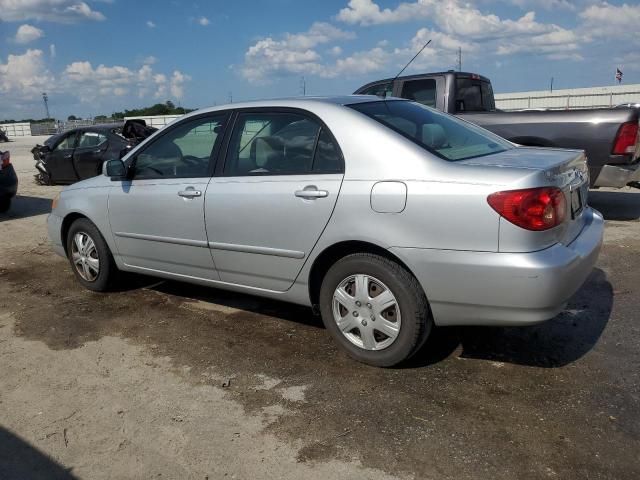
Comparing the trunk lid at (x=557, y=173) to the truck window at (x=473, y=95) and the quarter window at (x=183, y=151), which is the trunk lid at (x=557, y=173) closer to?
the quarter window at (x=183, y=151)

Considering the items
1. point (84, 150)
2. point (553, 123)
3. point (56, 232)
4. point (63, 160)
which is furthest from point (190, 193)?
point (63, 160)

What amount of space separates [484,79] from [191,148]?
599cm

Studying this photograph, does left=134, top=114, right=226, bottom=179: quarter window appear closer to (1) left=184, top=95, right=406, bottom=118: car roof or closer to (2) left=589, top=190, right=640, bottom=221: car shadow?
(1) left=184, top=95, right=406, bottom=118: car roof

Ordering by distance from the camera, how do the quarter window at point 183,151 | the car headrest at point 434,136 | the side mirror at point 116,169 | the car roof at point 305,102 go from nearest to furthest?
the car headrest at point 434,136 → the car roof at point 305,102 → the quarter window at point 183,151 → the side mirror at point 116,169

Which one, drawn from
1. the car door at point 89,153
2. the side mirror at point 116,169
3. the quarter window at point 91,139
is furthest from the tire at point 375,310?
the quarter window at point 91,139

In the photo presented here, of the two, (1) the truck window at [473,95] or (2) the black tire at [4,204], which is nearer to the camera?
(1) the truck window at [473,95]

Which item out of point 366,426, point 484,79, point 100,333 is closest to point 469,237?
point 366,426

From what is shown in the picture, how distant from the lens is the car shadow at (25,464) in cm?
272

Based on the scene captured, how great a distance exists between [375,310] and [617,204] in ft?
23.0

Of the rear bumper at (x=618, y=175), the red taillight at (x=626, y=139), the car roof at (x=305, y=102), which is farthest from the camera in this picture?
the rear bumper at (x=618, y=175)

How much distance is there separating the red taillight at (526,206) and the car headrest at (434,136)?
2.21ft

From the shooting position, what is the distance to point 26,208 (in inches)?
421

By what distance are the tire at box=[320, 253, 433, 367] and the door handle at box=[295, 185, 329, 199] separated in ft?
1.39

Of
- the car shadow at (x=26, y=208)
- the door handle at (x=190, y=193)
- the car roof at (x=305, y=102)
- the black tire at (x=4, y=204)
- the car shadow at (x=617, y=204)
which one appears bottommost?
the car shadow at (x=617, y=204)
